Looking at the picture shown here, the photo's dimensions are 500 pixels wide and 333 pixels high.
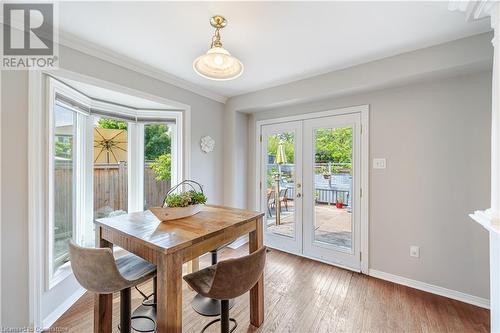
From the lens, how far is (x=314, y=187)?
320 centimetres

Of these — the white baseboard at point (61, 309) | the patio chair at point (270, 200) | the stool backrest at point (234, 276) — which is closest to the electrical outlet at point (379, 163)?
the patio chair at point (270, 200)

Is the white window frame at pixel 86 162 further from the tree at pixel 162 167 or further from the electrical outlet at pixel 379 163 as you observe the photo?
the electrical outlet at pixel 379 163

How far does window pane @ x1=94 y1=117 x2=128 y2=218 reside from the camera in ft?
9.08

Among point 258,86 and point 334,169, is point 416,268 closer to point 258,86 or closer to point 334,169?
point 334,169

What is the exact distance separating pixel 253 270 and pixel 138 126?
271 cm

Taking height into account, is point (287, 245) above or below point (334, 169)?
below

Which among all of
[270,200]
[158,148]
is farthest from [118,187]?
[270,200]

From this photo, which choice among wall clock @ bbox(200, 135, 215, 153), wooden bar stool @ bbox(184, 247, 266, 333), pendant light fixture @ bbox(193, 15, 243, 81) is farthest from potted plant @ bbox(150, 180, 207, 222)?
wall clock @ bbox(200, 135, 215, 153)

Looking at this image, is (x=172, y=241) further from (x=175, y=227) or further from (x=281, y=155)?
(x=281, y=155)

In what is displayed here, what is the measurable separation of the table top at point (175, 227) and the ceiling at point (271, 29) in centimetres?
153

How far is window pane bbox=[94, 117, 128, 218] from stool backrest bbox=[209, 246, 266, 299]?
234 cm

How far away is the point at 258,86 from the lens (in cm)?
321

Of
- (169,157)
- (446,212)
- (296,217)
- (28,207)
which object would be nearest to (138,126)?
(169,157)

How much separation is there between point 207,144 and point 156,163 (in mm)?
786
